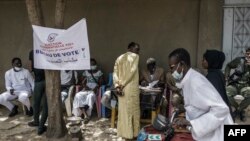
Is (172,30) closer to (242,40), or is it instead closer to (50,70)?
(242,40)

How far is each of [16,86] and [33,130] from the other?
5.17 feet

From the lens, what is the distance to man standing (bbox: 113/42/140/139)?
225 inches

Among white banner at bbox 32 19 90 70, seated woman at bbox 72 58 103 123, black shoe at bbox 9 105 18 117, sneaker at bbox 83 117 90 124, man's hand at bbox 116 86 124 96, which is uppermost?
white banner at bbox 32 19 90 70

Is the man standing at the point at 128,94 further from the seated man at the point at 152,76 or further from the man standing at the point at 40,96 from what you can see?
the man standing at the point at 40,96

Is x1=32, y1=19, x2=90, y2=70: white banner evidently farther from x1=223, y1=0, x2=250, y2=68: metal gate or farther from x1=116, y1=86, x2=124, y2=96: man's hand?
x1=223, y1=0, x2=250, y2=68: metal gate

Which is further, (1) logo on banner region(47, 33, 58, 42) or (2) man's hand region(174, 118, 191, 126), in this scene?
(1) logo on banner region(47, 33, 58, 42)

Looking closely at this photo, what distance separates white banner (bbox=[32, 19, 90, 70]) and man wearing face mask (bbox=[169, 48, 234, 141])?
2.76 metres

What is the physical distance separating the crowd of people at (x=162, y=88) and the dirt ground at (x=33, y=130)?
0.53 ft

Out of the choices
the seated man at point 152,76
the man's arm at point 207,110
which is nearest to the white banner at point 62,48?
the seated man at point 152,76

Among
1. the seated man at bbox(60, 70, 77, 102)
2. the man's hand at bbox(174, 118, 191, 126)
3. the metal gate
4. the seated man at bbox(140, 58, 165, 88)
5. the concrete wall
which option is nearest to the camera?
the man's hand at bbox(174, 118, 191, 126)

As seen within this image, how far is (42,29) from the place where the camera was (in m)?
5.53

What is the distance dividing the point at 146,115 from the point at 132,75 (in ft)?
4.48

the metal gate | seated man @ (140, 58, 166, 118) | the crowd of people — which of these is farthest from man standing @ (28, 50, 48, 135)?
the metal gate

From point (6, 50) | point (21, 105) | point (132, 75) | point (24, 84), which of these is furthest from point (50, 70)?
point (6, 50)
